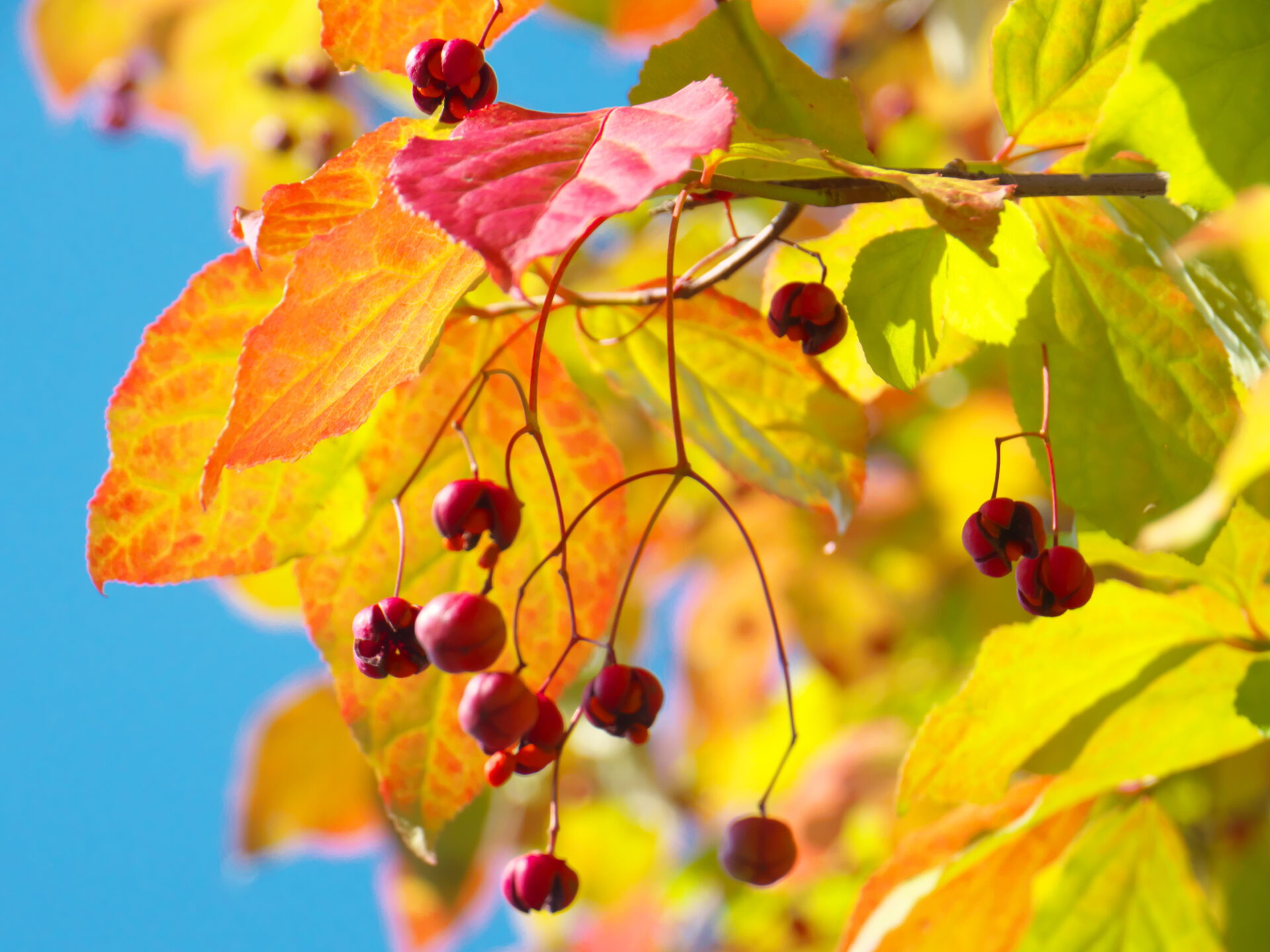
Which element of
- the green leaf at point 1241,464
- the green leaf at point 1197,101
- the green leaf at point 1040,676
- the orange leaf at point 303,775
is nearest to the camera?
the green leaf at point 1241,464

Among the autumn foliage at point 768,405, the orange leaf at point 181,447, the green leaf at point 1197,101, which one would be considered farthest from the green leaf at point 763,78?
the orange leaf at point 181,447

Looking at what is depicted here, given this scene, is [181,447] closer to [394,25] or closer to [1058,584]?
[394,25]

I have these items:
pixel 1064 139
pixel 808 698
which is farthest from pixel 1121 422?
pixel 808 698

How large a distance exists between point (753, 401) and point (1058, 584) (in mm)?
216

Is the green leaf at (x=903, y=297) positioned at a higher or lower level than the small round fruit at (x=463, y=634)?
higher

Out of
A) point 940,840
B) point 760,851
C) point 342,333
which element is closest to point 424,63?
point 342,333

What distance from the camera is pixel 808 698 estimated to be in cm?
184

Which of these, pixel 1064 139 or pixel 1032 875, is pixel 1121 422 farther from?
pixel 1032 875

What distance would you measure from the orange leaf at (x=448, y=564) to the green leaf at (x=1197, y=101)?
0.34 meters

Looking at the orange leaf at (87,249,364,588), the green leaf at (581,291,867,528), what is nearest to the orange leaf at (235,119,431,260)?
the orange leaf at (87,249,364,588)

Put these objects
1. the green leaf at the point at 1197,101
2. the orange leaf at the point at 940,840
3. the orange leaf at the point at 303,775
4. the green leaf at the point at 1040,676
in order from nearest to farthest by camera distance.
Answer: the green leaf at the point at 1197,101 → the green leaf at the point at 1040,676 → the orange leaf at the point at 940,840 → the orange leaf at the point at 303,775

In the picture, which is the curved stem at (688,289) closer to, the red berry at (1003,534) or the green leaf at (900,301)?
the green leaf at (900,301)

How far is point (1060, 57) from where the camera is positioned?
532 mm

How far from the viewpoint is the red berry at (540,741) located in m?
0.55
